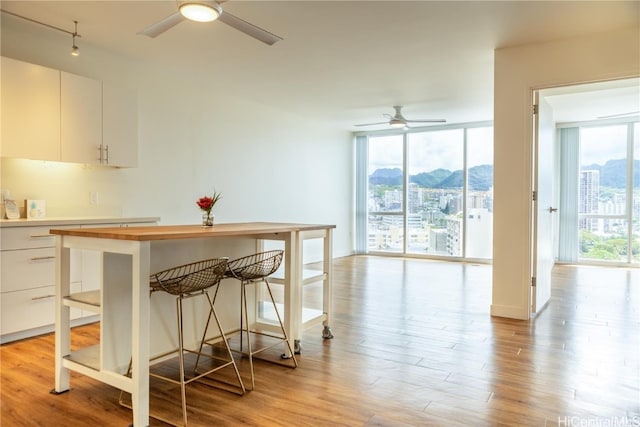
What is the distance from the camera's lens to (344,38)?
12.7ft

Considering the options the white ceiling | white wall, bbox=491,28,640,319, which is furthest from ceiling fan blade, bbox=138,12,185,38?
white wall, bbox=491,28,640,319

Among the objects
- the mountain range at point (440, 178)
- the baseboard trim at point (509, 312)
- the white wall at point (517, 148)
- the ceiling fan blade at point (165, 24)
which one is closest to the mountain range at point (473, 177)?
the mountain range at point (440, 178)

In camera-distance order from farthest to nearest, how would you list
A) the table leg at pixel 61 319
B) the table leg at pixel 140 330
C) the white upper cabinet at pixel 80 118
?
the white upper cabinet at pixel 80 118
the table leg at pixel 61 319
the table leg at pixel 140 330

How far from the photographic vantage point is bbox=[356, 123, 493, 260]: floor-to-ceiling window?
8.02 m

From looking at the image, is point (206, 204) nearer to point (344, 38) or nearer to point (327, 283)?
point (327, 283)

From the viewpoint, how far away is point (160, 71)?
4.87 metres

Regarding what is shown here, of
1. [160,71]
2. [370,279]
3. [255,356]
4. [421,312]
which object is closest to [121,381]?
[255,356]

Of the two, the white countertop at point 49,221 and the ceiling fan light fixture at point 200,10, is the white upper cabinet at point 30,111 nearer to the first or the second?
the white countertop at point 49,221

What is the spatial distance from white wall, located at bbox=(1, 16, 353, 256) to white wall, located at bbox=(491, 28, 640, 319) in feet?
10.4

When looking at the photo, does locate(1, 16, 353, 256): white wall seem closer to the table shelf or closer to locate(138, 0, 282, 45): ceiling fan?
locate(138, 0, 282, 45): ceiling fan

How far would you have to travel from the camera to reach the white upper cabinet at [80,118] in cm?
375

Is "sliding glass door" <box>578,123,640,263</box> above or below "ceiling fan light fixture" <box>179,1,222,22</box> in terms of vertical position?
below

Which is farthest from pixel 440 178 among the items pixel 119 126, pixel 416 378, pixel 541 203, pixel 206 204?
pixel 206 204

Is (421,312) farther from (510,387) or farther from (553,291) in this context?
(553,291)
